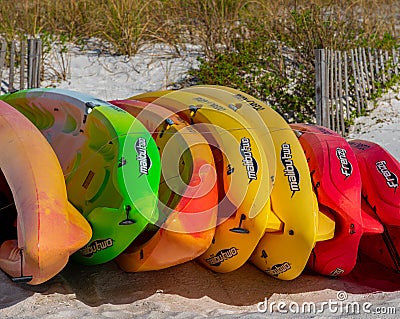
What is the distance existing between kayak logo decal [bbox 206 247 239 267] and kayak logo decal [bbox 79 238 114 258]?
0.71 metres

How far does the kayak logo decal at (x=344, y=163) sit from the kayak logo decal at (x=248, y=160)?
2.20 ft

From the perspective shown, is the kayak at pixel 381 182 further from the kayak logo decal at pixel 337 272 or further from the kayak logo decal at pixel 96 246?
the kayak logo decal at pixel 96 246

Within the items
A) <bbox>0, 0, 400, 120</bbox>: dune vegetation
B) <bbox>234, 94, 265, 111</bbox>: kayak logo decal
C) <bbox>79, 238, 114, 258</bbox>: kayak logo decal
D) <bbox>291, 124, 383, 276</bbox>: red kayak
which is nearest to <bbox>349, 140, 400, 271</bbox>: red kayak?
<bbox>291, 124, 383, 276</bbox>: red kayak

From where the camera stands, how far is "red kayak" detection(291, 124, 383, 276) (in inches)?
172

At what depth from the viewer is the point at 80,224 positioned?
3793 millimetres

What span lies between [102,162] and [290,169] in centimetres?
124

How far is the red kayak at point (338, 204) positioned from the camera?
4.37 meters

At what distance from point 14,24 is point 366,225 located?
641 cm

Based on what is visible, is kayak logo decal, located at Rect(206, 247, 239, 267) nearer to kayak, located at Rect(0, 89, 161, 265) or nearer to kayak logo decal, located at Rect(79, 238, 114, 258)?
kayak, located at Rect(0, 89, 161, 265)

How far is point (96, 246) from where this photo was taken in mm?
4031

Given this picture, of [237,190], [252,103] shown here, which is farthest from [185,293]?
[252,103]

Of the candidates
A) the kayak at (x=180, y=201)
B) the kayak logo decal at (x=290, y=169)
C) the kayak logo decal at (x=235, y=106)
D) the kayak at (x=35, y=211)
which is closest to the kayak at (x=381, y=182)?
the kayak logo decal at (x=290, y=169)

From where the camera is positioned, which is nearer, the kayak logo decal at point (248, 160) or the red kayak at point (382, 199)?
the kayak logo decal at point (248, 160)

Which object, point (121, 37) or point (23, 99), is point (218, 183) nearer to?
point (23, 99)
